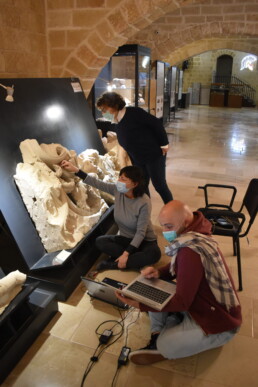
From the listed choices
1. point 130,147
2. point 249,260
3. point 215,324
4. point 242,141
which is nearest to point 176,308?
point 215,324

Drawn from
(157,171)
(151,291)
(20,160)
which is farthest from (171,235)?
(157,171)

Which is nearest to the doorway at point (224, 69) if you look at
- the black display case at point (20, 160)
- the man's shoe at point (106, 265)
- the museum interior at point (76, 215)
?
the museum interior at point (76, 215)

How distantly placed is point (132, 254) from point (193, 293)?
111 cm

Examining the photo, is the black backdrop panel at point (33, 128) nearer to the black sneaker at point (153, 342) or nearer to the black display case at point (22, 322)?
the black display case at point (22, 322)

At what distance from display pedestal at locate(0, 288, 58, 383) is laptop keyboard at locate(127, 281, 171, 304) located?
28.4 inches

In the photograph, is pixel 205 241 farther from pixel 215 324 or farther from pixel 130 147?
pixel 130 147

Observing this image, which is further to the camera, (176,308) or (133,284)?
(133,284)

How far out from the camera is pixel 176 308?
5.36ft

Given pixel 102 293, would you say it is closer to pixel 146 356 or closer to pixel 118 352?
pixel 118 352

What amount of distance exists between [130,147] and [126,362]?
202 cm

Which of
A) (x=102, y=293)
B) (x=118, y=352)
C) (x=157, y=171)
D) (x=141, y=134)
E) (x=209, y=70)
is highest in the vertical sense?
(x=209, y=70)

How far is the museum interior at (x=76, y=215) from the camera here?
1.92 meters

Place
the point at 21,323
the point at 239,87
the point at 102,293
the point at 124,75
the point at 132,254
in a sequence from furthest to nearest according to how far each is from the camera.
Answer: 1. the point at 239,87
2. the point at 124,75
3. the point at 132,254
4. the point at 102,293
5. the point at 21,323

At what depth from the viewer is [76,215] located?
277 cm
